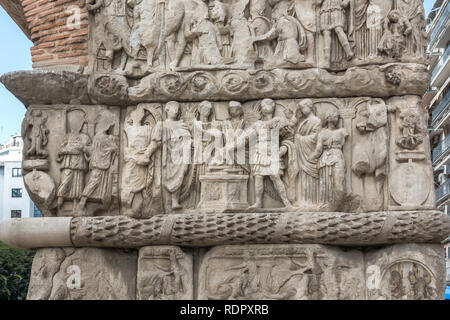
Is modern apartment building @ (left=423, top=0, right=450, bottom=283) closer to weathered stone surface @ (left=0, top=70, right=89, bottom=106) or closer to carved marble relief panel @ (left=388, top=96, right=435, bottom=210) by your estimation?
carved marble relief panel @ (left=388, top=96, right=435, bottom=210)

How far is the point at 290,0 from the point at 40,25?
2.48 metres

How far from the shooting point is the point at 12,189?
38250 mm

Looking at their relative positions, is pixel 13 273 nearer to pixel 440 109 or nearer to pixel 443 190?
pixel 443 190

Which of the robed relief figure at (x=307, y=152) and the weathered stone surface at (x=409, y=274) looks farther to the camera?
the robed relief figure at (x=307, y=152)

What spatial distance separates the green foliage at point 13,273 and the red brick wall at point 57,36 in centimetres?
1129

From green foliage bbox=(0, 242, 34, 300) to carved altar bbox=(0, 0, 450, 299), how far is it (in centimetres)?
1148

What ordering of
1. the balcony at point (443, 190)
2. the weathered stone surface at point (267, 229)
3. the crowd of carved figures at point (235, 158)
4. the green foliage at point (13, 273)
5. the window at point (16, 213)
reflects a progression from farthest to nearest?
the window at point (16, 213)
the balcony at point (443, 190)
the green foliage at point (13, 273)
the crowd of carved figures at point (235, 158)
the weathered stone surface at point (267, 229)

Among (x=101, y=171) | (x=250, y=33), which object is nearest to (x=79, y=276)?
(x=101, y=171)

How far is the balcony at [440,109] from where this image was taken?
24.7 meters

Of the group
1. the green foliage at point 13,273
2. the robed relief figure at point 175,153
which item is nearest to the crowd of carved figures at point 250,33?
the robed relief figure at point 175,153

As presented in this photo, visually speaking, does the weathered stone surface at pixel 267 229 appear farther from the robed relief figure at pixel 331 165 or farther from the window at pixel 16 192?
the window at pixel 16 192

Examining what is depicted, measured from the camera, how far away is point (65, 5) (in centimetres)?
657

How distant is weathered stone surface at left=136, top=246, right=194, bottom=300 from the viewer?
5.77m

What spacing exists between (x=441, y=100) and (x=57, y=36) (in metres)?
22.1
